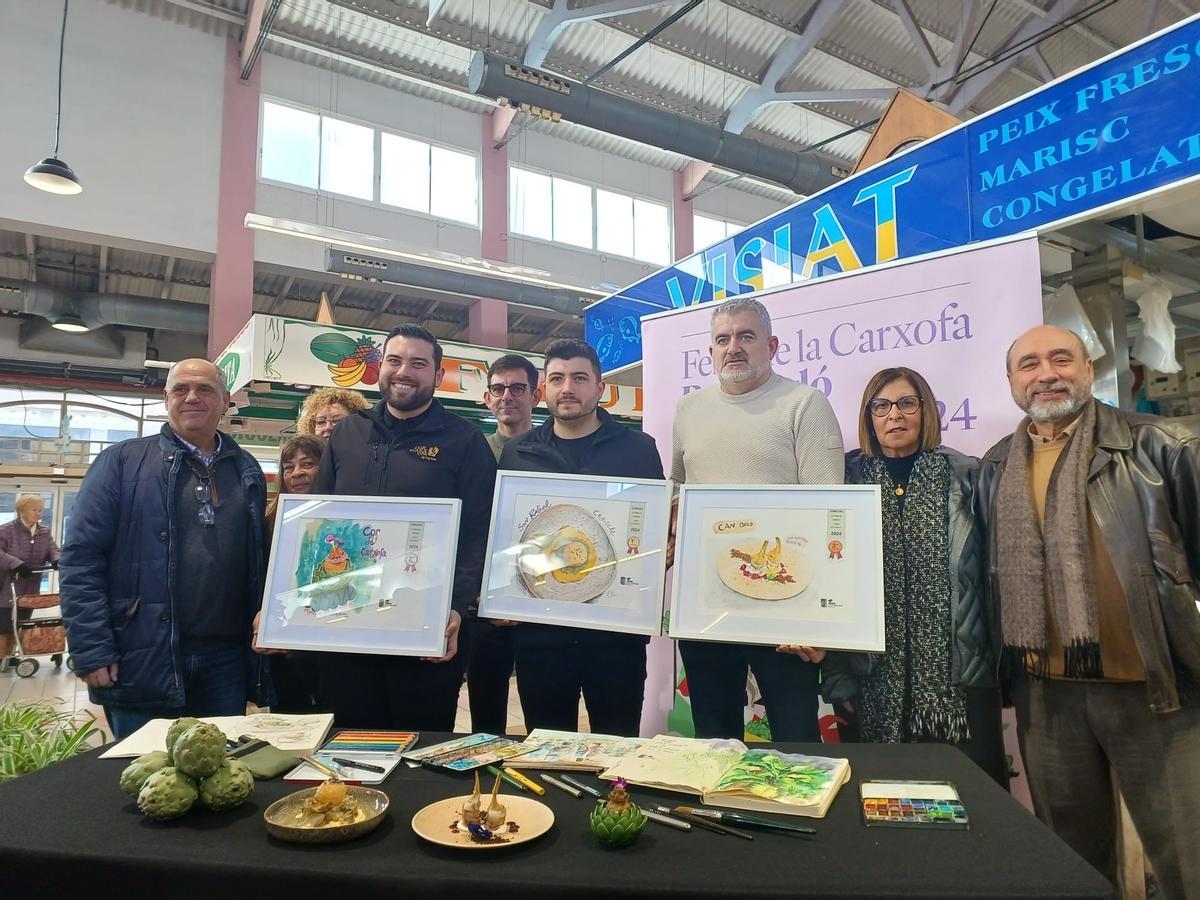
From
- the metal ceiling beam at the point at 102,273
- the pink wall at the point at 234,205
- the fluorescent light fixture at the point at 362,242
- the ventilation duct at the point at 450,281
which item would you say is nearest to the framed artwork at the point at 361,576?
the fluorescent light fixture at the point at 362,242

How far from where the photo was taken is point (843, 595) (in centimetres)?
207

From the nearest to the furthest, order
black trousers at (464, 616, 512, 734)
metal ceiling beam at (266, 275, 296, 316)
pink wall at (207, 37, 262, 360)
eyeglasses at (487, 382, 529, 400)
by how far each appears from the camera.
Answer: black trousers at (464, 616, 512, 734) < eyeglasses at (487, 382, 529, 400) < pink wall at (207, 37, 262, 360) < metal ceiling beam at (266, 275, 296, 316)

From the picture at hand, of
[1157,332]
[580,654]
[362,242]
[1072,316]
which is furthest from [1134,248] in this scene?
[362,242]

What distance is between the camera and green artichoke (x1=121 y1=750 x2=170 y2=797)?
4.38 ft

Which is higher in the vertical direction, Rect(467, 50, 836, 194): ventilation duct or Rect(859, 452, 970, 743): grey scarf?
Rect(467, 50, 836, 194): ventilation duct

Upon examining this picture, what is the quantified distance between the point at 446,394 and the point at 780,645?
7.64 meters

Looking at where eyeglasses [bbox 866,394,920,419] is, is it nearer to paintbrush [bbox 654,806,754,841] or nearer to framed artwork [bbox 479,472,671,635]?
framed artwork [bbox 479,472,671,635]

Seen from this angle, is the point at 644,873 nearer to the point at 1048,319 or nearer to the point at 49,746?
the point at 49,746

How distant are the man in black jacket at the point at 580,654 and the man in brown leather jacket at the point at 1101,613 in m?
1.09

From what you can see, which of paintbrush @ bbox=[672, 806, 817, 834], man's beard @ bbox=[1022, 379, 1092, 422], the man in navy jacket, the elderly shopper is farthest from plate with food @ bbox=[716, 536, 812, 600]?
the elderly shopper

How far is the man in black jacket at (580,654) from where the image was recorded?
7.82 feet

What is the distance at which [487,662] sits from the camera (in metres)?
2.72

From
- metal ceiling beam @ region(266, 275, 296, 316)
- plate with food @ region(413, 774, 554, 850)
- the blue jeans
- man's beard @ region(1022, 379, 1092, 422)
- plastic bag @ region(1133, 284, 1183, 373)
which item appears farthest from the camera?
metal ceiling beam @ region(266, 275, 296, 316)

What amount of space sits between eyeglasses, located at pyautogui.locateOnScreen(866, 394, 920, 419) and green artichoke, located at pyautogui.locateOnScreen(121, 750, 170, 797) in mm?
2145
